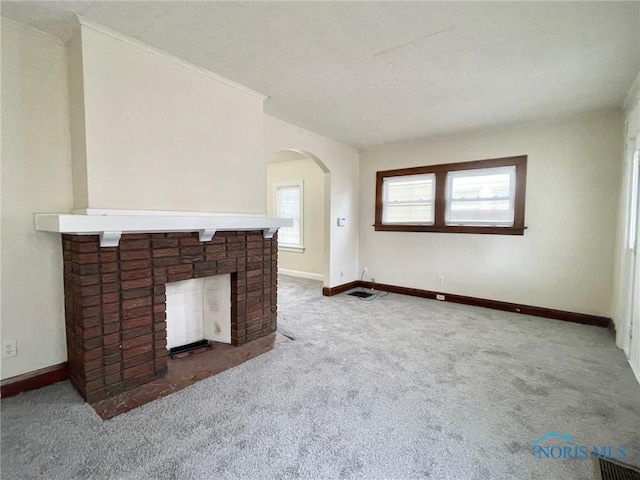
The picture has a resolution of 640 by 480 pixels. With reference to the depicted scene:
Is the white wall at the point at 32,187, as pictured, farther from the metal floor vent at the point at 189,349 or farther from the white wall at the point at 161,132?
the metal floor vent at the point at 189,349

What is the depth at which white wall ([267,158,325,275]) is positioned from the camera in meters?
6.29

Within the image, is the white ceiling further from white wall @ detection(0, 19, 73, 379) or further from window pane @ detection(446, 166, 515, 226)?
window pane @ detection(446, 166, 515, 226)

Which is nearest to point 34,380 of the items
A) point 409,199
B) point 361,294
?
point 361,294

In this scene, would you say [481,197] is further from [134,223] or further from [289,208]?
[134,223]

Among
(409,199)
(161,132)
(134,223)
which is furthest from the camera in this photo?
(409,199)

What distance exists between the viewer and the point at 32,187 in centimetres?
215

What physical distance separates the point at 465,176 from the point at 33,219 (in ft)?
16.2

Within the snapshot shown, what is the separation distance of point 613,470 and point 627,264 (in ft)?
7.40

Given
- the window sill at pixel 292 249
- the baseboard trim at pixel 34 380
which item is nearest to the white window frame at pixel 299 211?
the window sill at pixel 292 249

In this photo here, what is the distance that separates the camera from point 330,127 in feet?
13.7

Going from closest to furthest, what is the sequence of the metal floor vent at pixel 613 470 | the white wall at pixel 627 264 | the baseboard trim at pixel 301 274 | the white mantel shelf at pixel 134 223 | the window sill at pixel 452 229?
the metal floor vent at pixel 613 470
the white mantel shelf at pixel 134 223
the white wall at pixel 627 264
the window sill at pixel 452 229
the baseboard trim at pixel 301 274

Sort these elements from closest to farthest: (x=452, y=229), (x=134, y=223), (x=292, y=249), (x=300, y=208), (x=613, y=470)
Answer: (x=613, y=470) < (x=134, y=223) < (x=452, y=229) < (x=300, y=208) < (x=292, y=249)

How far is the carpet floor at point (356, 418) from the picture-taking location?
156cm
